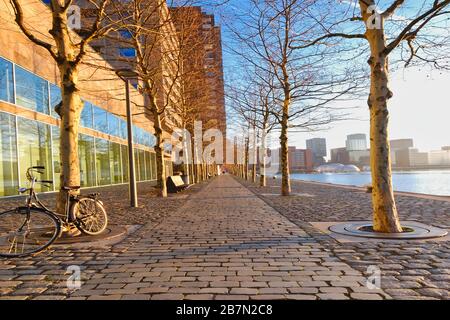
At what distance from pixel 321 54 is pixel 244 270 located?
10272 millimetres

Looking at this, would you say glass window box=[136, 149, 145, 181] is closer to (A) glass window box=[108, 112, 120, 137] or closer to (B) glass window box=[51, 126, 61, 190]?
(A) glass window box=[108, 112, 120, 137]

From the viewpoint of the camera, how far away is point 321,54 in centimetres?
1257

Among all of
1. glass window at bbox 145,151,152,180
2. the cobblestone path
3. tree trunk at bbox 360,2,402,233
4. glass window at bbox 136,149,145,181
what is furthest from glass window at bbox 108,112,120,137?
tree trunk at bbox 360,2,402,233

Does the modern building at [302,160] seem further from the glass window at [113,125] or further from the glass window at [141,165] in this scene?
the glass window at [113,125]

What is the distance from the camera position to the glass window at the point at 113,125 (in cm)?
2814

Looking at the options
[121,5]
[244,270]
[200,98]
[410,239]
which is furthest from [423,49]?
[200,98]

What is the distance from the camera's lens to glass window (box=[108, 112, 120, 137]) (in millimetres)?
28141

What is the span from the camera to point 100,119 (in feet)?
85.5

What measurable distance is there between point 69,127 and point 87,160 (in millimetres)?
17561

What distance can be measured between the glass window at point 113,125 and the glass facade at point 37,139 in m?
0.23

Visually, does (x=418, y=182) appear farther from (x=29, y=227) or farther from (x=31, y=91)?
(x=29, y=227)

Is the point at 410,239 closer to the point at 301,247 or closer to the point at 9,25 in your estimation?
the point at 301,247

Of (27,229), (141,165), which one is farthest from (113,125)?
(27,229)

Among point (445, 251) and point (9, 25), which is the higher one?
point (9, 25)
